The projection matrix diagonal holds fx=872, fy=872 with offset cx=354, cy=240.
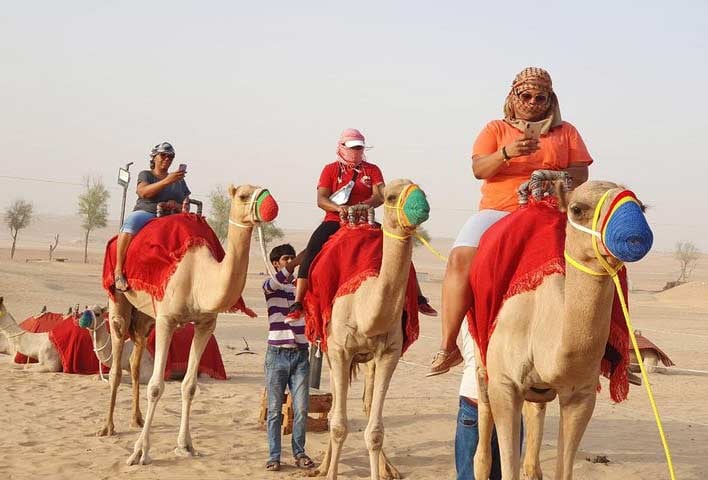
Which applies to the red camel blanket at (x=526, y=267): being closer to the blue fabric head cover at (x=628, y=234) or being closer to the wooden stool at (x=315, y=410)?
the blue fabric head cover at (x=628, y=234)

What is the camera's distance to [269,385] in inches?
327

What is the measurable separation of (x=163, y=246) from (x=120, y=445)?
6.91ft

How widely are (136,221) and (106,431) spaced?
229 cm

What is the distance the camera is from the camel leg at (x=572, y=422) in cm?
429

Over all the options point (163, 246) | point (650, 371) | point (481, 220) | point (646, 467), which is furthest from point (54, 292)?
point (481, 220)

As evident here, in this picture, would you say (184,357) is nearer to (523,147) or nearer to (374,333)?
(374,333)

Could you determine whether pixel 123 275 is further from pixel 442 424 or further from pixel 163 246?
pixel 442 424

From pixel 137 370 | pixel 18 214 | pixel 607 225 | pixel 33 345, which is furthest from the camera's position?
pixel 18 214

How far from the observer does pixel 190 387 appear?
8.70 meters

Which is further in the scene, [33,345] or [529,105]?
[33,345]

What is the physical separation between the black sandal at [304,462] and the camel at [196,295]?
110cm

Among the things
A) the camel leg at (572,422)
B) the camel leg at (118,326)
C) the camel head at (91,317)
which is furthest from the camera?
the camel head at (91,317)

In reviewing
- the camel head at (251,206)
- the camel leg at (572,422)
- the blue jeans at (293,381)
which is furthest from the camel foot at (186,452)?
the camel leg at (572,422)

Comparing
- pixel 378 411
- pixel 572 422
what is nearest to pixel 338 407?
pixel 378 411
